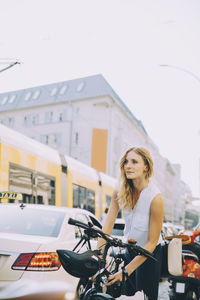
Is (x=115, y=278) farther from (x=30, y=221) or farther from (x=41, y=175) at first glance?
(x=41, y=175)

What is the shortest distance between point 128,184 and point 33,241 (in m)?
1.73

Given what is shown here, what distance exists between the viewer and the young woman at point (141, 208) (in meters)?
2.56

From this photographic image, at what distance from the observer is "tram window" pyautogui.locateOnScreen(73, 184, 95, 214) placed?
12884 millimetres

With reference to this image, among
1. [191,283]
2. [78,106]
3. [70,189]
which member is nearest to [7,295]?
[191,283]

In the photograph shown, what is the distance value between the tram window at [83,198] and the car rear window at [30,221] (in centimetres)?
781

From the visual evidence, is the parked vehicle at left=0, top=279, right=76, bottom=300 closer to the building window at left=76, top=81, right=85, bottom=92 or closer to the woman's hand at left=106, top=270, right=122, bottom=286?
the woman's hand at left=106, top=270, right=122, bottom=286

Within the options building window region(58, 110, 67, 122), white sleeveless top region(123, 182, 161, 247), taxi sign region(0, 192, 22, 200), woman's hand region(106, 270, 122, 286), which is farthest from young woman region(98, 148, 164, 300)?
building window region(58, 110, 67, 122)

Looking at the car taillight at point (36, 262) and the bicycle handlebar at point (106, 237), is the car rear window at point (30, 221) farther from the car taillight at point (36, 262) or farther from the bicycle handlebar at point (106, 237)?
the bicycle handlebar at point (106, 237)

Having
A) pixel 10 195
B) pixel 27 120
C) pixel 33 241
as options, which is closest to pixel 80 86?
pixel 27 120

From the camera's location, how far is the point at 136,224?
2.62 metres

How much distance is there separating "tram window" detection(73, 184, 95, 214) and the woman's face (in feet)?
33.3

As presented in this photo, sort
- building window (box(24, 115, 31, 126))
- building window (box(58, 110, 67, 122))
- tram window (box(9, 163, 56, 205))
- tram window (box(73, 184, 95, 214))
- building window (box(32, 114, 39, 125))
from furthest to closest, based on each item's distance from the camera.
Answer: building window (box(24, 115, 31, 126)) < building window (box(32, 114, 39, 125)) < building window (box(58, 110, 67, 122)) < tram window (box(73, 184, 95, 214)) < tram window (box(9, 163, 56, 205))

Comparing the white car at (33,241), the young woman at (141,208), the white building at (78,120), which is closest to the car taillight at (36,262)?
the white car at (33,241)

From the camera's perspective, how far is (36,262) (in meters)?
3.88
